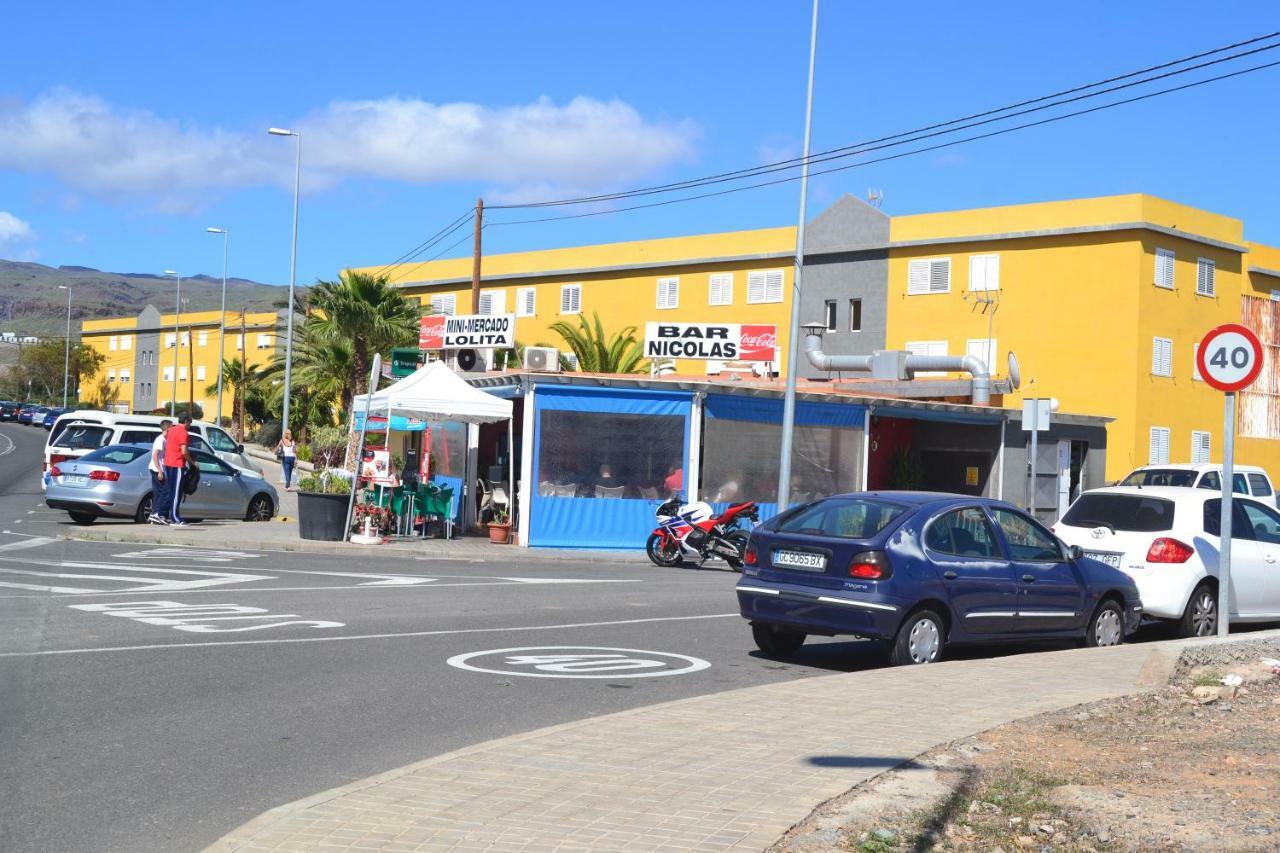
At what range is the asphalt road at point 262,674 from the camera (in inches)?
269

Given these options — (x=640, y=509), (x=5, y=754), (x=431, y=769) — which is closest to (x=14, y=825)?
(x=5, y=754)

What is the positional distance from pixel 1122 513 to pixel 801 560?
4.68 meters

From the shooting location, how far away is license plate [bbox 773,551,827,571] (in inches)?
453

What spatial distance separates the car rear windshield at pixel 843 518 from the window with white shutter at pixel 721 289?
4156cm

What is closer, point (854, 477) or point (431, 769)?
point (431, 769)

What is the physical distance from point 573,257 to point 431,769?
53.0 meters

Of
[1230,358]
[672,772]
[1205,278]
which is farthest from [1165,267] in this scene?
[672,772]

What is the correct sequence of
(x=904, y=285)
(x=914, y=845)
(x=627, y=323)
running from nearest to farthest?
(x=914, y=845) → (x=904, y=285) → (x=627, y=323)

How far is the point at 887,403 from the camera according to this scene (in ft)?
96.2

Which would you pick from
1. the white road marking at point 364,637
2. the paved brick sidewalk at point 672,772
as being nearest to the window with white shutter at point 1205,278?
the white road marking at point 364,637

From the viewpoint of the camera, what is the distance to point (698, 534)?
73.9ft

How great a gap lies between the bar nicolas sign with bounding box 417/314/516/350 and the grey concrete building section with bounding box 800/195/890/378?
A: 19773 mm

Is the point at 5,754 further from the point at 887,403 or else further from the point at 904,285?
the point at 904,285

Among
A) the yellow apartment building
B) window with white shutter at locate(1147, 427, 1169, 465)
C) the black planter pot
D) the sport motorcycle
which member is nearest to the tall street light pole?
the sport motorcycle
